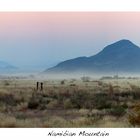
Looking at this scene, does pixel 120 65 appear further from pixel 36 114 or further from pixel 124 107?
pixel 36 114

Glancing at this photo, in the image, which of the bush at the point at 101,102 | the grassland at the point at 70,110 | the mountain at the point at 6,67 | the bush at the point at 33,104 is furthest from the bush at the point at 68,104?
the mountain at the point at 6,67

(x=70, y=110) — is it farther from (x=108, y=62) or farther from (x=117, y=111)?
(x=108, y=62)

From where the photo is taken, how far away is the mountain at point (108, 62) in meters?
24.5

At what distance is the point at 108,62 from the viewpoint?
26734 mm

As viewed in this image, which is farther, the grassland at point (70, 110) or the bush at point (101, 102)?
the bush at point (101, 102)

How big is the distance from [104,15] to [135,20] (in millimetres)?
1442

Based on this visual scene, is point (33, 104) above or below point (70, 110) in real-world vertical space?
above

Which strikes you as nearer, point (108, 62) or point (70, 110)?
point (70, 110)

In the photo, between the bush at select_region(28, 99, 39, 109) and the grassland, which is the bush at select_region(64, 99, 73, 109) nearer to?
the grassland

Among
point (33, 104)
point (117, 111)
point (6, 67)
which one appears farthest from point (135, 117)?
point (6, 67)

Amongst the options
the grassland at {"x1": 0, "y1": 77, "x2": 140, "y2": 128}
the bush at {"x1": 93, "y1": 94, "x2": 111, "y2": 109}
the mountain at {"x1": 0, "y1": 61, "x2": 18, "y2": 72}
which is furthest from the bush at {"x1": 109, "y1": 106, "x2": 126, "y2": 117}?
the mountain at {"x1": 0, "y1": 61, "x2": 18, "y2": 72}

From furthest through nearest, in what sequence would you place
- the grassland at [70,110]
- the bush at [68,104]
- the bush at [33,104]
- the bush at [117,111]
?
the bush at [33,104], the bush at [68,104], the bush at [117,111], the grassland at [70,110]

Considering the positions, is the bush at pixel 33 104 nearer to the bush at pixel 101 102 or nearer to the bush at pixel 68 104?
the bush at pixel 68 104

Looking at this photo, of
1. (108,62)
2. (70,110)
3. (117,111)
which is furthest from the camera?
(108,62)
